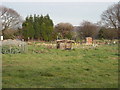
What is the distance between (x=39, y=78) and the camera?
757cm

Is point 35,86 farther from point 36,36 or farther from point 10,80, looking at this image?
point 36,36

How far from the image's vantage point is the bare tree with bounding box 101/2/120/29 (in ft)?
179

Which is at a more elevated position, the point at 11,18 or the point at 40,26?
the point at 11,18

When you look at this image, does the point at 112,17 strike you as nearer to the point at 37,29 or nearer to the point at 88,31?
the point at 88,31

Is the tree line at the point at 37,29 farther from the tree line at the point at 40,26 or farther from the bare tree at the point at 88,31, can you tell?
the bare tree at the point at 88,31

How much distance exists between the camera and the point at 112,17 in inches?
2169

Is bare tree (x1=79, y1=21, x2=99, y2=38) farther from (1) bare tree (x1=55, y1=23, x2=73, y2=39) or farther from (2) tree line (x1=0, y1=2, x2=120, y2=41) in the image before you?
(2) tree line (x1=0, y1=2, x2=120, y2=41)

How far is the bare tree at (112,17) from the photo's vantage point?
54.5 meters

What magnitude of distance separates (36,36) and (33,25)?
2.38 meters

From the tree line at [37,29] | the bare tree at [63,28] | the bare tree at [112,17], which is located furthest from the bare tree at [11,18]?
the bare tree at [112,17]

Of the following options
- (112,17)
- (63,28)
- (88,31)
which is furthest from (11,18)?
(112,17)

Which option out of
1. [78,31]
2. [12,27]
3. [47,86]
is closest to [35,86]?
[47,86]

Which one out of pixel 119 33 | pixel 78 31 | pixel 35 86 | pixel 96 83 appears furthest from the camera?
pixel 78 31

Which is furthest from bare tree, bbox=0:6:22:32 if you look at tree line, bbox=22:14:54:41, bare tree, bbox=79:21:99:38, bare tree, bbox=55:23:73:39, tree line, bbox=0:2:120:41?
bare tree, bbox=79:21:99:38
